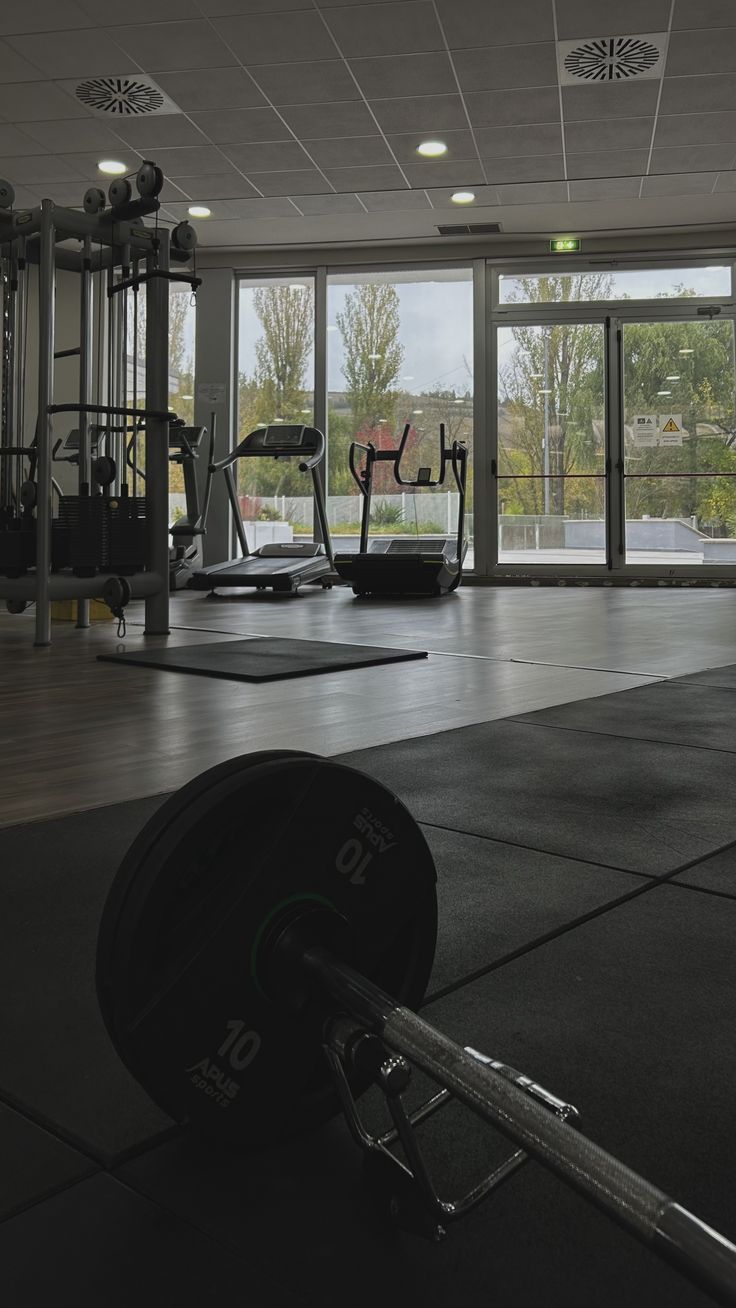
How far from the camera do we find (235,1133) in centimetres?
79

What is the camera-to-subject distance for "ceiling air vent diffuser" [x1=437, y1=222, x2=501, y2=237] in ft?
30.8

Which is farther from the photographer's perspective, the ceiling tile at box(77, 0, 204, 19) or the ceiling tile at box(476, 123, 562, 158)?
the ceiling tile at box(476, 123, 562, 158)

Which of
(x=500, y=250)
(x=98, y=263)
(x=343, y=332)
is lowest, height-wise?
(x=98, y=263)

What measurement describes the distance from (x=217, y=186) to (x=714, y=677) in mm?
6429

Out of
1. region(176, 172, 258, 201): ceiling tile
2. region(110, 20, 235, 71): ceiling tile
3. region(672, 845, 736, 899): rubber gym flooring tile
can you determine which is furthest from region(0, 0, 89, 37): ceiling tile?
region(672, 845, 736, 899): rubber gym flooring tile

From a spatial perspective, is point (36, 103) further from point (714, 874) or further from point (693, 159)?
point (714, 874)

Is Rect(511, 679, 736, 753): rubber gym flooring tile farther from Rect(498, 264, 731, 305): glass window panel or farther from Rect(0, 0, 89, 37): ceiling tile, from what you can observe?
Rect(498, 264, 731, 305): glass window panel

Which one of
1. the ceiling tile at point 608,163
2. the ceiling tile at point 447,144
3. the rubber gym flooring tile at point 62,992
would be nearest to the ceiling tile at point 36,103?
the ceiling tile at point 447,144

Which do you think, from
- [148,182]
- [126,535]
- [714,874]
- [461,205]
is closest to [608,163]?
[461,205]

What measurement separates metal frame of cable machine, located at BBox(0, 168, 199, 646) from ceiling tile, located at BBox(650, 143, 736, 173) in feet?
13.7

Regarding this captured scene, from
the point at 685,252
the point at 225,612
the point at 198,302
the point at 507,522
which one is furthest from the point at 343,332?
the point at 225,612

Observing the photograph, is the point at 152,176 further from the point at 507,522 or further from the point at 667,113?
the point at 507,522

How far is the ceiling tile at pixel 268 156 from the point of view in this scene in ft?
24.7

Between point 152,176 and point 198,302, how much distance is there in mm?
5964
